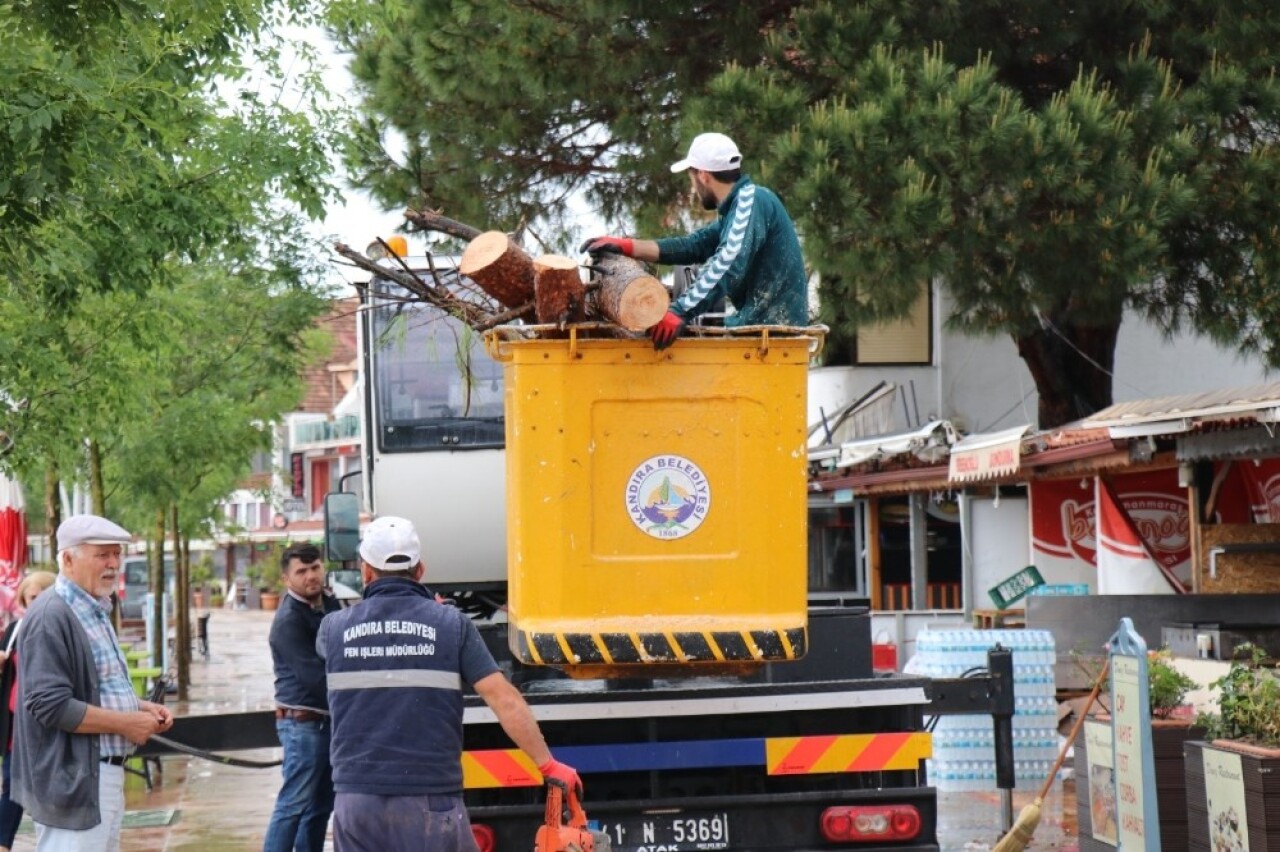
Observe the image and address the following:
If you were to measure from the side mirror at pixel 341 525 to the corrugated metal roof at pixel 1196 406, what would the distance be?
4.89m

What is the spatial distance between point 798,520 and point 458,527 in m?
4.45

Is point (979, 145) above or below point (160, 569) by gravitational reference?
above

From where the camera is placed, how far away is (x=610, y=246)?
712 cm

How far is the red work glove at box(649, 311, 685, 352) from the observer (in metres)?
6.89

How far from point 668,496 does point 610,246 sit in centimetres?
92

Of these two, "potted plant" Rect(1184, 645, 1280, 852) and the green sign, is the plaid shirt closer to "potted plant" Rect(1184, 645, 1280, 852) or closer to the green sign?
"potted plant" Rect(1184, 645, 1280, 852)

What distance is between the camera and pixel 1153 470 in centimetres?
1570


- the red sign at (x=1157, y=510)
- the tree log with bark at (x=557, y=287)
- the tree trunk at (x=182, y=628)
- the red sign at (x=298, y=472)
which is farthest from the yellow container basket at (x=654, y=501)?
the red sign at (x=298, y=472)

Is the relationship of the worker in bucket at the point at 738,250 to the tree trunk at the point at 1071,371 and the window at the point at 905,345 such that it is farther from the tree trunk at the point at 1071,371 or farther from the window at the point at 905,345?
the window at the point at 905,345

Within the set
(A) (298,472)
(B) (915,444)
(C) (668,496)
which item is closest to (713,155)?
(C) (668,496)

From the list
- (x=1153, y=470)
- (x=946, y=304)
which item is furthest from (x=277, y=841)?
(x=946, y=304)

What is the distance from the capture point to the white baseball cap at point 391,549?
645 centimetres

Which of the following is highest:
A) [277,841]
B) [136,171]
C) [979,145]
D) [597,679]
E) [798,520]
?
[979,145]

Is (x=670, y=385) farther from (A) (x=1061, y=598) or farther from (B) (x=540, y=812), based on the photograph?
(A) (x=1061, y=598)
